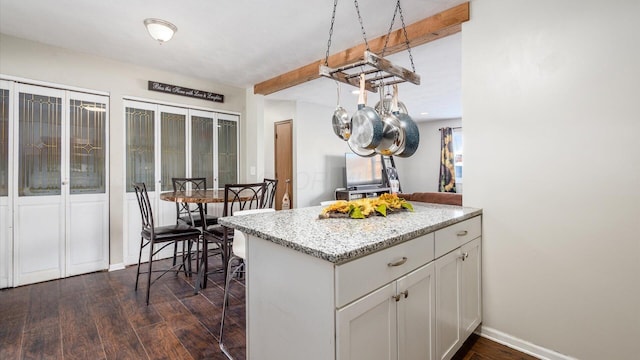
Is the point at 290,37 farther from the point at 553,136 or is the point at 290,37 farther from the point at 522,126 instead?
the point at 553,136

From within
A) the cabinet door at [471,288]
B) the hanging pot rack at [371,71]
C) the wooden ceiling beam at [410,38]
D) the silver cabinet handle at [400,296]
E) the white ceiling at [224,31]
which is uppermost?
the white ceiling at [224,31]

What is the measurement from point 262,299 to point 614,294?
1922 mm

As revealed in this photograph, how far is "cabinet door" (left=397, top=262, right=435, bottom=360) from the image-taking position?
135 centimetres

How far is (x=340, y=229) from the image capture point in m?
1.46

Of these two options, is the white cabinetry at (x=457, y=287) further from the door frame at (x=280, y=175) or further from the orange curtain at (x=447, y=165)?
the orange curtain at (x=447, y=165)

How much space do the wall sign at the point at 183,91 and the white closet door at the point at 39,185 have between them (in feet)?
3.11

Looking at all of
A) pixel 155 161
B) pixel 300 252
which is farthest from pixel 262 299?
pixel 155 161

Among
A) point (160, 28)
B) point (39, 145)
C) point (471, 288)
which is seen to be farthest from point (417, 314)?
point (39, 145)

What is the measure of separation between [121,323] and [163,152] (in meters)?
2.27

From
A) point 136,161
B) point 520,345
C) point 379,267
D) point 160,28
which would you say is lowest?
point 520,345

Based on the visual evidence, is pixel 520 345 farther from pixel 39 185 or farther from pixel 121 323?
pixel 39 185

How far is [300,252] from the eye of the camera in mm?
1198

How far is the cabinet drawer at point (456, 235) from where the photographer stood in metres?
1.65

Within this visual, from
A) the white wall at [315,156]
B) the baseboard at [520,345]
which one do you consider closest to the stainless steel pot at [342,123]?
the baseboard at [520,345]
